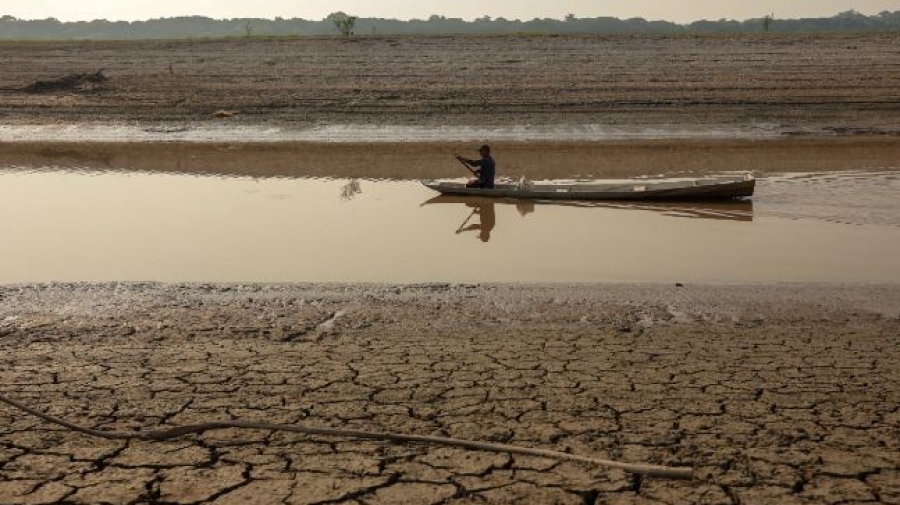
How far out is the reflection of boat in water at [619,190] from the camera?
47.4 feet

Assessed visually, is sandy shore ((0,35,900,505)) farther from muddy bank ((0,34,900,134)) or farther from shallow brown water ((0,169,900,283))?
muddy bank ((0,34,900,134))

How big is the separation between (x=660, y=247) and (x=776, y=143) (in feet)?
35.9

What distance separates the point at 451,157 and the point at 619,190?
6.15 meters

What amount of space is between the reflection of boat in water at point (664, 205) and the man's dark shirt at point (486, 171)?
23cm

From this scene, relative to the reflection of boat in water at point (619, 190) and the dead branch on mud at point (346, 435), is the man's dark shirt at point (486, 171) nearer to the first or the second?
the reflection of boat in water at point (619, 190)

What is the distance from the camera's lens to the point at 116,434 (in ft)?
19.3

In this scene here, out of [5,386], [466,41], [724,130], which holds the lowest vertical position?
[5,386]

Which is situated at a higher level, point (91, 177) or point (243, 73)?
point (243, 73)

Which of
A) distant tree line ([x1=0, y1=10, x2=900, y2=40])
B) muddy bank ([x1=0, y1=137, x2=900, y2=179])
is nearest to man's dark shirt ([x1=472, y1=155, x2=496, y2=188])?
muddy bank ([x1=0, y1=137, x2=900, y2=179])

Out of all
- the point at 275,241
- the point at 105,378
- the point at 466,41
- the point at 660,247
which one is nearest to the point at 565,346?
the point at 105,378

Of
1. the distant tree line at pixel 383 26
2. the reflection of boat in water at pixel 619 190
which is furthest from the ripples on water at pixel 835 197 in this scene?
the distant tree line at pixel 383 26

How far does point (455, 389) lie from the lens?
665cm

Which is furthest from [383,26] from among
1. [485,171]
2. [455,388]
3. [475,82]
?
[455,388]

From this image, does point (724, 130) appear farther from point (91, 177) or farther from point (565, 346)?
point (565, 346)
